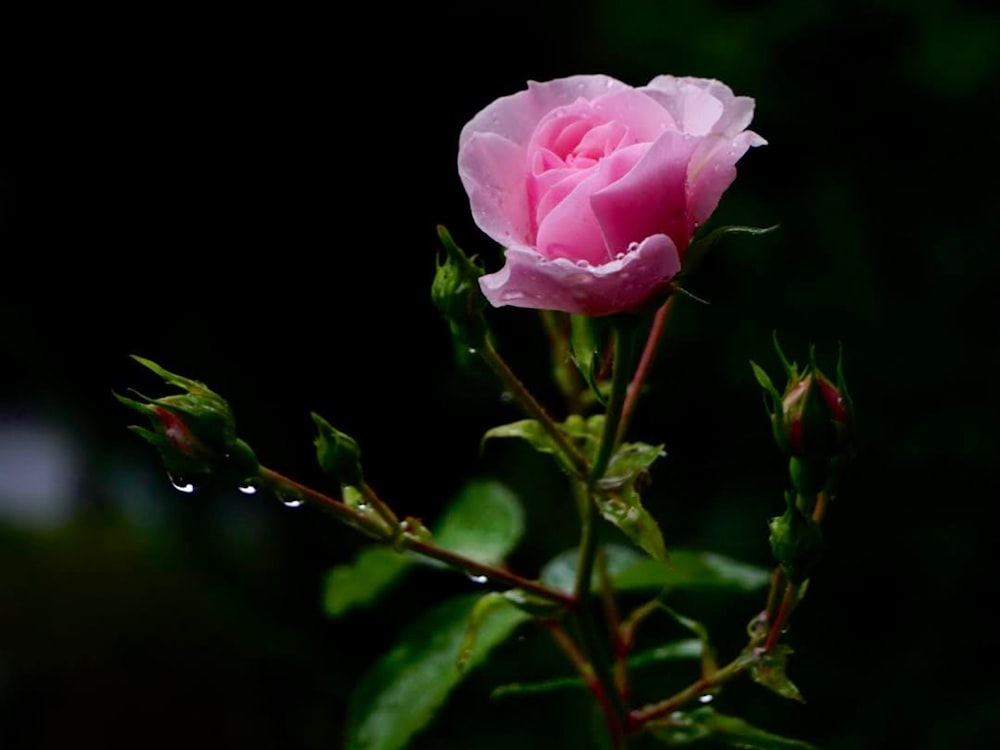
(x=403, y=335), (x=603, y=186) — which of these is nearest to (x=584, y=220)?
(x=603, y=186)

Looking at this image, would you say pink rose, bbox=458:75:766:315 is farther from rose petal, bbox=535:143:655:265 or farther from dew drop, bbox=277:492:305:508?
dew drop, bbox=277:492:305:508

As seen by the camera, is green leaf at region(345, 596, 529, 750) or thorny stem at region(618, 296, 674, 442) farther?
green leaf at region(345, 596, 529, 750)

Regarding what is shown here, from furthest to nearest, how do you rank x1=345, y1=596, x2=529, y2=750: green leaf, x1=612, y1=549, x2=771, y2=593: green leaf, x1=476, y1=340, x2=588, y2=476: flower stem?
x1=612, y1=549, x2=771, y2=593: green leaf, x1=345, y1=596, x2=529, y2=750: green leaf, x1=476, y1=340, x2=588, y2=476: flower stem

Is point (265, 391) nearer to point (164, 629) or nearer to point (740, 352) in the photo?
point (164, 629)

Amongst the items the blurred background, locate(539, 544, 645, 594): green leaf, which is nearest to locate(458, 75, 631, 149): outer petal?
locate(539, 544, 645, 594): green leaf

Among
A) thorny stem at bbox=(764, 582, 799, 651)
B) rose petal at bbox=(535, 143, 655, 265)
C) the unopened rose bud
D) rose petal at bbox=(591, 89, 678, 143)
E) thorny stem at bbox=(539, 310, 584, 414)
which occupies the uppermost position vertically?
rose petal at bbox=(591, 89, 678, 143)

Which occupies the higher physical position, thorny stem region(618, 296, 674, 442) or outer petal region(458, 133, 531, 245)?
outer petal region(458, 133, 531, 245)
